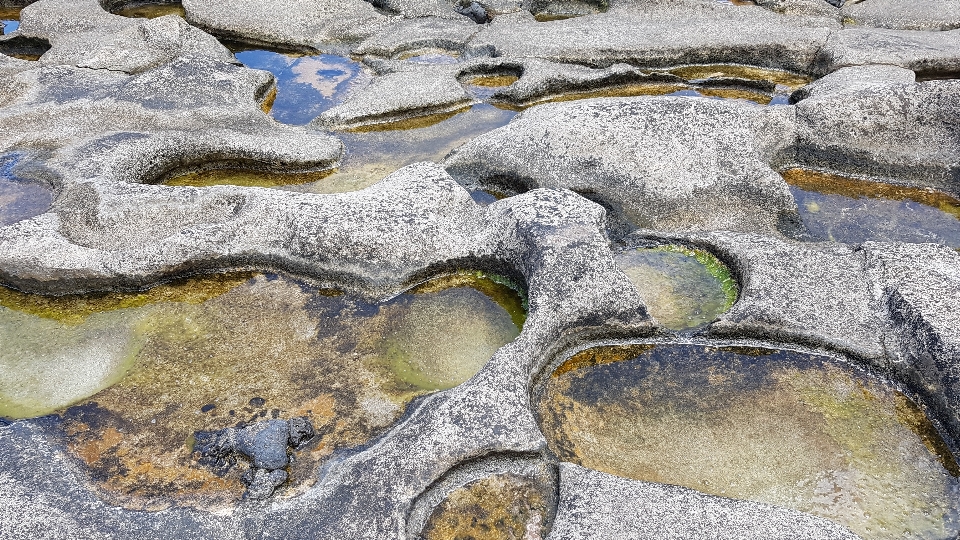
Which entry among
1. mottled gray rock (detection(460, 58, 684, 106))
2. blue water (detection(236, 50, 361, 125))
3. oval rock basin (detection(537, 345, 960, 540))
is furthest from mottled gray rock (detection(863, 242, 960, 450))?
blue water (detection(236, 50, 361, 125))

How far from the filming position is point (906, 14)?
762cm

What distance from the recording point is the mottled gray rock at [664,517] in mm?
2332

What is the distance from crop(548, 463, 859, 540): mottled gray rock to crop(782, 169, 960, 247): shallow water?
244 cm

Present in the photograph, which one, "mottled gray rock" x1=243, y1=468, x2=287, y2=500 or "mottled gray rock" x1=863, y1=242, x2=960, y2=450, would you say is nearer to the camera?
"mottled gray rock" x1=243, y1=468, x2=287, y2=500

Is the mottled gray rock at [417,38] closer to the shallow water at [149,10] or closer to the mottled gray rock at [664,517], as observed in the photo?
the shallow water at [149,10]

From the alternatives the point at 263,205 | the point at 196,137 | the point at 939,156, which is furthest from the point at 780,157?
the point at 196,137

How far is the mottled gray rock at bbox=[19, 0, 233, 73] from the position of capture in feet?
21.0

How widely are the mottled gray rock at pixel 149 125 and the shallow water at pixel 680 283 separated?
2550mm

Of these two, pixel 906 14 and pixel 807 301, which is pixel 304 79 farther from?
pixel 906 14

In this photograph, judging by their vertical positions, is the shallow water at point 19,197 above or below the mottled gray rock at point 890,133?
below

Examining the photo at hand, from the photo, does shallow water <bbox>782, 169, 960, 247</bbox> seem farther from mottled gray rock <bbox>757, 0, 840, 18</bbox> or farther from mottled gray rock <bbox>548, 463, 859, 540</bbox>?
mottled gray rock <bbox>757, 0, 840, 18</bbox>

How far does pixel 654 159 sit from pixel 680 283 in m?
1.07

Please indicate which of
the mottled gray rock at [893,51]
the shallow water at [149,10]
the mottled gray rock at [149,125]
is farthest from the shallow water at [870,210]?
the shallow water at [149,10]

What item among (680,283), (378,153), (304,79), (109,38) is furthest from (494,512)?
(109,38)
